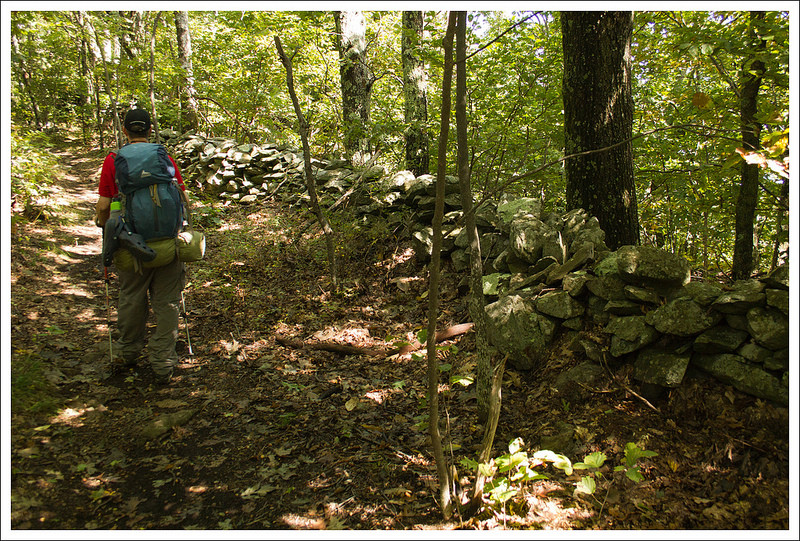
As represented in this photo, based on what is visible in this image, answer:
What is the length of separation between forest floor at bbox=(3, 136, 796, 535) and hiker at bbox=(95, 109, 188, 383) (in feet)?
0.69

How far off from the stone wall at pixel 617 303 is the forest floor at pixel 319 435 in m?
0.16

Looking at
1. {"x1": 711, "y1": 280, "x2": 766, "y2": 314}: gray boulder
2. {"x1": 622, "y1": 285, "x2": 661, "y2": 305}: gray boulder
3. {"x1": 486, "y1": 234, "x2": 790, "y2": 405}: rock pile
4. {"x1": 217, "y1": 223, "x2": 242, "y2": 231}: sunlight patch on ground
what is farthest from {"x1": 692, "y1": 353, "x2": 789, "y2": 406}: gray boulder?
{"x1": 217, "y1": 223, "x2": 242, "y2": 231}: sunlight patch on ground

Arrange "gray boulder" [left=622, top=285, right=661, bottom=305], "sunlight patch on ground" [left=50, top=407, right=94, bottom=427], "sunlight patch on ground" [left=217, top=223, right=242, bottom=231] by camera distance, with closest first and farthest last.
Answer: "sunlight patch on ground" [left=50, top=407, right=94, bottom=427]
"gray boulder" [left=622, top=285, right=661, bottom=305]
"sunlight patch on ground" [left=217, top=223, right=242, bottom=231]

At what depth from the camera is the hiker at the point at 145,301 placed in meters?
3.81

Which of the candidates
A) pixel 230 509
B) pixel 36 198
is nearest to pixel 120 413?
Answer: pixel 230 509

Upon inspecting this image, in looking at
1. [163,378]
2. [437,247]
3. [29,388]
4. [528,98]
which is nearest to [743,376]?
[437,247]

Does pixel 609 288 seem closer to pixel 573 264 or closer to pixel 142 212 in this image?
pixel 573 264

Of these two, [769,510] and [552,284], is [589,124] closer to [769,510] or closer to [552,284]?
[552,284]

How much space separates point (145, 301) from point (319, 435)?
1.93 meters

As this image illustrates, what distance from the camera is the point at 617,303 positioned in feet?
11.1

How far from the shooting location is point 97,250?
22.6 feet

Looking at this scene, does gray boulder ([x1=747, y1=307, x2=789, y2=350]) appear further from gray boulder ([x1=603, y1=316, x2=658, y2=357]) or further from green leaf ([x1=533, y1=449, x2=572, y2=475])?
green leaf ([x1=533, y1=449, x2=572, y2=475])

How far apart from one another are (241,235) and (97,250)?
2060 millimetres

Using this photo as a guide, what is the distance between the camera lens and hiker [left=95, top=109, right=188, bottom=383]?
3.81 meters
